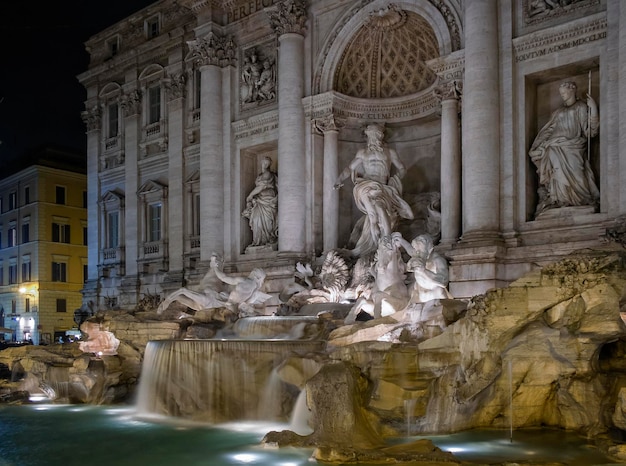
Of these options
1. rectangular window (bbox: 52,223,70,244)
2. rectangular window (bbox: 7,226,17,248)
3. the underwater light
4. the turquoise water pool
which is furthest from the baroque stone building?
rectangular window (bbox: 7,226,17,248)

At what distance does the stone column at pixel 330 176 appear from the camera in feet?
65.5

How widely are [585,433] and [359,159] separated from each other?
35.4ft

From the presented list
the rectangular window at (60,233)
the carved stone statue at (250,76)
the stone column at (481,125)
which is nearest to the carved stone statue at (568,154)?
the stone column at (481,125)

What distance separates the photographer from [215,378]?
12.9 m

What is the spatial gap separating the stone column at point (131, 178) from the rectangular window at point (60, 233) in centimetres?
1741

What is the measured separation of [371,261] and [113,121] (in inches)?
659

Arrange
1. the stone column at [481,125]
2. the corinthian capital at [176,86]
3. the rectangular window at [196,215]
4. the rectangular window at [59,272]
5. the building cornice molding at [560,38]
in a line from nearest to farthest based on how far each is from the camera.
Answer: the building cornice molding at [560,38] → the stone column at [481,125] → the rectangular window at [196,215] → the corinthian capital at [176,86] → the rectangular window at [59,272]

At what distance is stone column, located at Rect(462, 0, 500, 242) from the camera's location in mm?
15719

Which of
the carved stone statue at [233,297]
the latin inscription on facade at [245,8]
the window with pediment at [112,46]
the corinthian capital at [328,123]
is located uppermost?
the window with pediment at [112,46]

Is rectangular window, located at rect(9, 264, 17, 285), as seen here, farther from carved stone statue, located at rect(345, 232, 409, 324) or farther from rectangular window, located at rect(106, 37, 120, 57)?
carved stone statue, located at rect(345, 232, 409, 324)

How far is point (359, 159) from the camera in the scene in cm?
1894

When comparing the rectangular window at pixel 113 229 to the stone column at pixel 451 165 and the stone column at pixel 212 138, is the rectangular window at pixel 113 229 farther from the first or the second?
the stone column at pixel 451 165

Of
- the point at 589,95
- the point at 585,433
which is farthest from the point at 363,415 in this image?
the point at 589,95

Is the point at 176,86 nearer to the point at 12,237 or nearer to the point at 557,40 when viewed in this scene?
the point at 557,40
